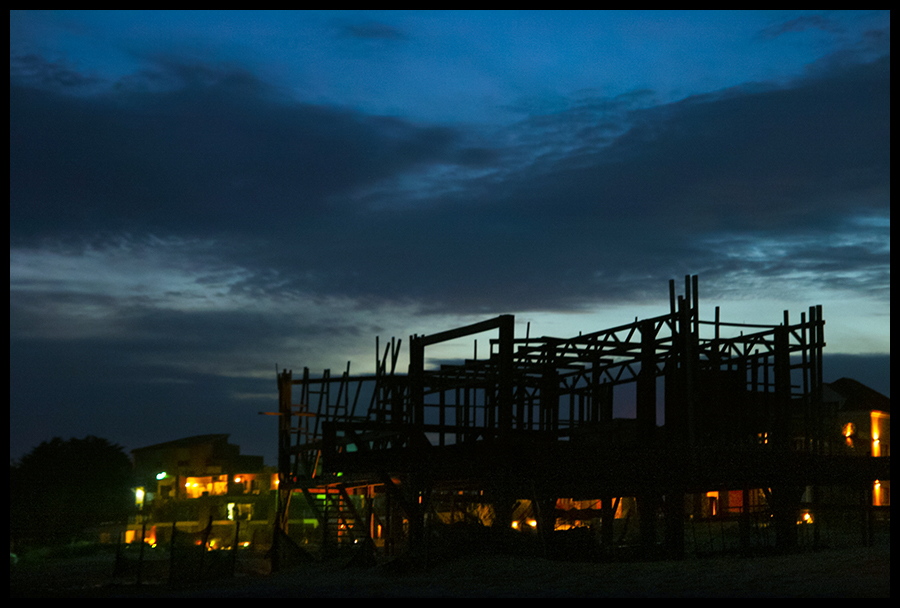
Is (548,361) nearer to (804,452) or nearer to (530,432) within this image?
(530,432)

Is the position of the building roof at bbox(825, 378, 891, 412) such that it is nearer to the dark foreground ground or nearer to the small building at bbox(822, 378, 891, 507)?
the small building at bbox(822, 378, 891, 507)

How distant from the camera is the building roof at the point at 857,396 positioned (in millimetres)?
50519

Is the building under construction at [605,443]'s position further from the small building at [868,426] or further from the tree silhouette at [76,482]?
the tree silhouette at [76,482]

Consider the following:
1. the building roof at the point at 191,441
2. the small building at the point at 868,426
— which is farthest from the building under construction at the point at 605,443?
the building roof at the point at 191,441

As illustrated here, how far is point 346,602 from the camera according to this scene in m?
18.1

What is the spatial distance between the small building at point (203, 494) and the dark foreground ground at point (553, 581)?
278 centimetres

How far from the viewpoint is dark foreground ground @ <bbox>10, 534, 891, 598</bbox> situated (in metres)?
18.2

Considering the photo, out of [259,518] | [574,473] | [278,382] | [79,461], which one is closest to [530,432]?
[574,473]

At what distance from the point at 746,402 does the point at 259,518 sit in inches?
1303

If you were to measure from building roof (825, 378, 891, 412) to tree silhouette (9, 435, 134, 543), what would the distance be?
41489 millimetres

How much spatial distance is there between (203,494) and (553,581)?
41104 millimetres

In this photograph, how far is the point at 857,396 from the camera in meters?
52.3

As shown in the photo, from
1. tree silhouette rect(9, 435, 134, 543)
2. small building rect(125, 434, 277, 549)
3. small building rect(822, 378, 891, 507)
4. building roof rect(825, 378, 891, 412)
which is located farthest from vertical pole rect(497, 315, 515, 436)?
tree silhouette rect(9, 435, 134, 543)
